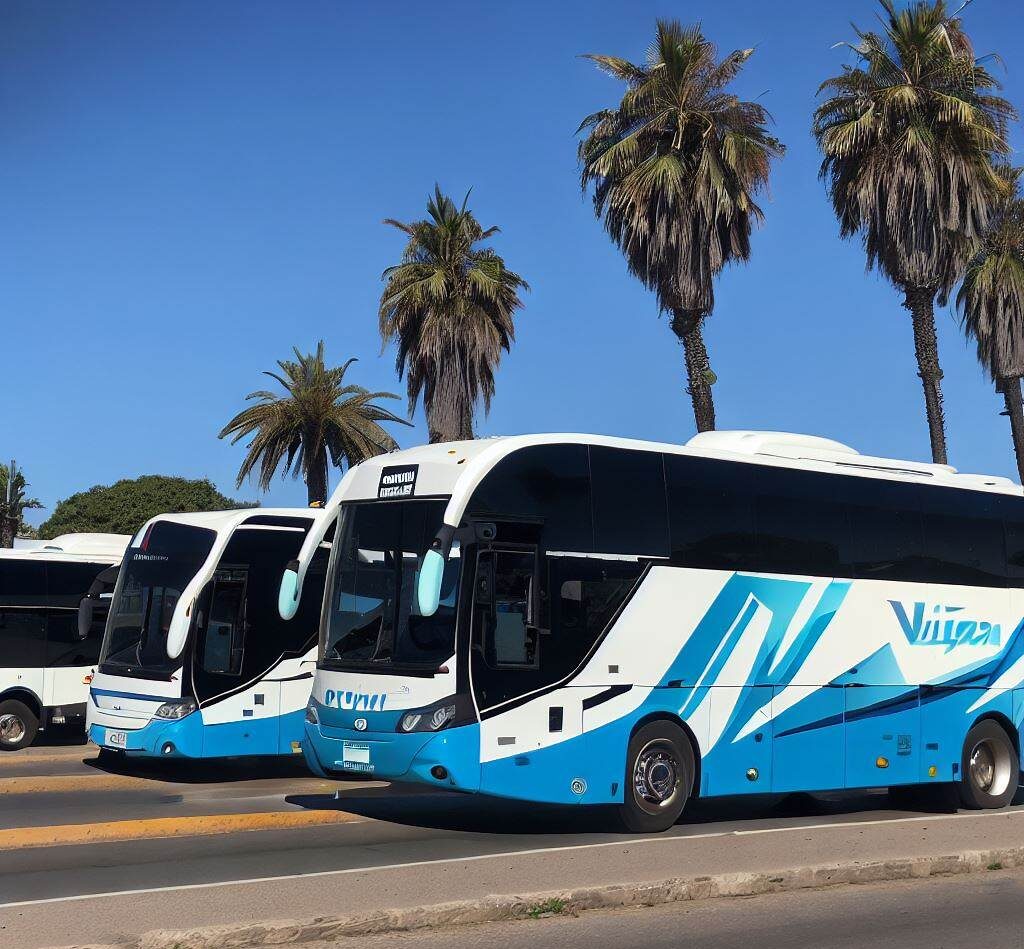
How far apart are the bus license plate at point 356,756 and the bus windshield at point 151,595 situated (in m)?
4.61

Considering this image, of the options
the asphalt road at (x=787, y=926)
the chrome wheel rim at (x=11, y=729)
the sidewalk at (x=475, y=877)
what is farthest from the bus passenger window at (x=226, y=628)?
the asphalt road at (x=787, y=926)

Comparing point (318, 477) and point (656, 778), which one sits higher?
point (318, 477)

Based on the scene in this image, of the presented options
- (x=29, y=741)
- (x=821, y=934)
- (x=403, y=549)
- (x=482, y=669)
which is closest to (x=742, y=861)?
(x=821, y=934)

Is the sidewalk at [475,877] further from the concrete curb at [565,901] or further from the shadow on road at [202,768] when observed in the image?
the shadow on road at [202,768]

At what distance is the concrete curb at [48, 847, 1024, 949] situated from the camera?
24.7 ft

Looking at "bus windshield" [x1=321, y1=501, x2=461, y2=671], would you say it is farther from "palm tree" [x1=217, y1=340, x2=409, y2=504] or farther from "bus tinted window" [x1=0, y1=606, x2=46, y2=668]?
"palm tree" [x1=217, y1=340, x2=409, y2=504]

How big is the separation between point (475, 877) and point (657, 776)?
13.5 ft

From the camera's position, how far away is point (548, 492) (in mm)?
12672

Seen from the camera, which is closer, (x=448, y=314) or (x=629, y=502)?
(x=629, y=502)

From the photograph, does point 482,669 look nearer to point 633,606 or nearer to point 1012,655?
point 633,606

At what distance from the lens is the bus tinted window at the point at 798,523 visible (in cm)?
1438

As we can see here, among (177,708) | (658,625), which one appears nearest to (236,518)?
(177,708)

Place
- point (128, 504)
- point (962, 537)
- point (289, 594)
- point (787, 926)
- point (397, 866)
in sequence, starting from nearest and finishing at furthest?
point (787, 926)
point (397, 866)
point (289, 594)
point (962, 537)
point (128, 504)

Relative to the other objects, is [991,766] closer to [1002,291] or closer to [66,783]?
[66,783]
